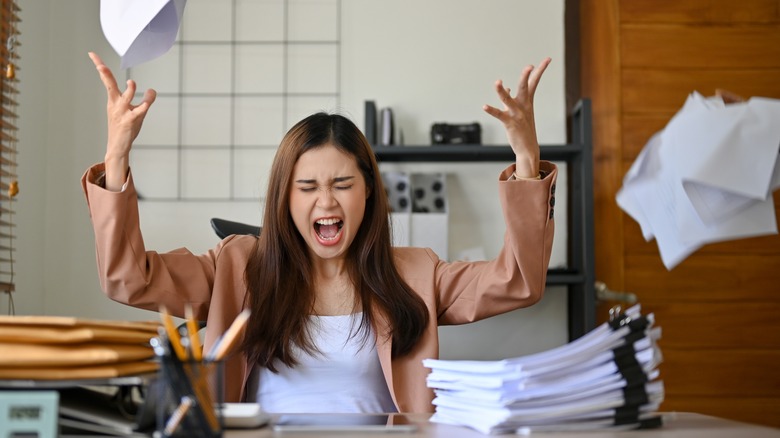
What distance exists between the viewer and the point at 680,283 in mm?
2979

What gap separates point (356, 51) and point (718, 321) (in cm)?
161

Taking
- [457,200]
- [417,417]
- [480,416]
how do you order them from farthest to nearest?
[457,200] < [417,417] < [480,416]

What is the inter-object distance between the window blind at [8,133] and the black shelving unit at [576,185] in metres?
1.17

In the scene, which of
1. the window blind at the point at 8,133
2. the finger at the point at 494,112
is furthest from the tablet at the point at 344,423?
the window blind at the point at 8,133

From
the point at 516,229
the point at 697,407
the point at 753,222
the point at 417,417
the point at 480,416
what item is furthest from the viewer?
the point at 697,407

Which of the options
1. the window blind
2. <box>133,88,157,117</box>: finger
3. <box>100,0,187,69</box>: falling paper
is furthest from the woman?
the window blind

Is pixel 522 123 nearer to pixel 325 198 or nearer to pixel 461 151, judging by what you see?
pixel 325 198

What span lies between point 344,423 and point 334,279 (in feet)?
2.70

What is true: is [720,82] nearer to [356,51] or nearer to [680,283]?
[680,283]

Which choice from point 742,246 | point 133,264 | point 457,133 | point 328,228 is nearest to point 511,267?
point 328,228

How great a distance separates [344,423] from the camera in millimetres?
932

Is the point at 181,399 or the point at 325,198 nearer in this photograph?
the point at 181,399

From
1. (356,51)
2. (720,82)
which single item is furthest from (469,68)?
(720,82)

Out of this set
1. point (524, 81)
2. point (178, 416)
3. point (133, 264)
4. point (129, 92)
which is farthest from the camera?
point (133, 264)
